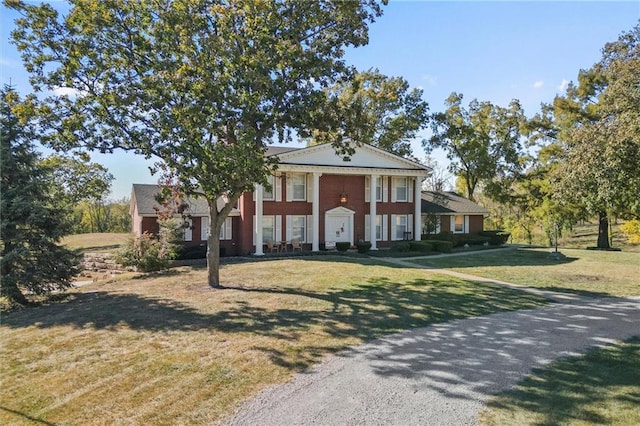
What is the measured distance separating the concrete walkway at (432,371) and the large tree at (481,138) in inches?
1161

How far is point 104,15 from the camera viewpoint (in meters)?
11.7

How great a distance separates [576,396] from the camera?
622cm

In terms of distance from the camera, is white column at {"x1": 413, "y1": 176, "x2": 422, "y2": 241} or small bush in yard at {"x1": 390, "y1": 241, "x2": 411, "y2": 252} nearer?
small bush in yard at {"x1": 390, "y1": 241, "x2": 411, "y2": 252}

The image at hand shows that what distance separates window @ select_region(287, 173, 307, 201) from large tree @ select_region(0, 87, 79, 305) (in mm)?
15003

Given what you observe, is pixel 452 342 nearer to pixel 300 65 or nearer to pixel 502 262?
pixel 300 65

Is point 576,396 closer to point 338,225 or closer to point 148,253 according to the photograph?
point 148,253

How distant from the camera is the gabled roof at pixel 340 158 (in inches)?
1050

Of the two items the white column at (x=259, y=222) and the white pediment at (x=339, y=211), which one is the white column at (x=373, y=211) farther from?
the white column at (x=259, y=222)

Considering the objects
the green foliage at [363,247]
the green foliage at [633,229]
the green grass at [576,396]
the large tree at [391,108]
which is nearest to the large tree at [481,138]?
the large tree at [391,108]

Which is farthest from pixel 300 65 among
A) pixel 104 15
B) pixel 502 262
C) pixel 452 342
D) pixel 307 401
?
pixel 502 262

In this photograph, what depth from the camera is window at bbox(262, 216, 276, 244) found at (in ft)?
88.1

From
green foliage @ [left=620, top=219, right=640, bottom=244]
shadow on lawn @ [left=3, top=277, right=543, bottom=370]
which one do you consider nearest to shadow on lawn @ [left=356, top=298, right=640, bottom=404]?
shadow on lawn @ [left=3, top=277, right=543, bottom=370]

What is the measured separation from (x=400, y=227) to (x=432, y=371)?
2425 centimetres

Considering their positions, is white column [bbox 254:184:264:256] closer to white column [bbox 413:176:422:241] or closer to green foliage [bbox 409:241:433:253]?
green foliage [bbox 409:241:433:253]
